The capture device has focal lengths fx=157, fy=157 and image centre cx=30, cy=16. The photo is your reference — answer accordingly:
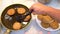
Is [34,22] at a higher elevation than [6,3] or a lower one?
lower

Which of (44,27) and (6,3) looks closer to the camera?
(44,27)

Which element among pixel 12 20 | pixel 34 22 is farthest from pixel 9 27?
pixel 34 22

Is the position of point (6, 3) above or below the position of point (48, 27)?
above

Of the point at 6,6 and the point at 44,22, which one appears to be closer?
the point at 44,22

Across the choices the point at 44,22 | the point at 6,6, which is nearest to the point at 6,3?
the point at 6,6

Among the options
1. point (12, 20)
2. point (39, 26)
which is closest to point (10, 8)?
point (12, 20)

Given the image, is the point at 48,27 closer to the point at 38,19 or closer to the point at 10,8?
the point at 38,19

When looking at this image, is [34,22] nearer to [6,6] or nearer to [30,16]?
[30,16]

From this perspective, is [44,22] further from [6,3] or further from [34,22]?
[6,3]
